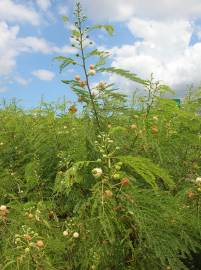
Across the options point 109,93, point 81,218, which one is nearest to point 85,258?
point 81,218

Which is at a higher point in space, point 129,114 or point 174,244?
point 129,114

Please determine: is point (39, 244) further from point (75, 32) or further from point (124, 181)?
point (75, 32)

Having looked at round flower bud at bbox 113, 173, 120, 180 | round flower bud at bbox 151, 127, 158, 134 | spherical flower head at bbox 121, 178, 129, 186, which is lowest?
spherical flower head at bbox 121, 178, 129, 186

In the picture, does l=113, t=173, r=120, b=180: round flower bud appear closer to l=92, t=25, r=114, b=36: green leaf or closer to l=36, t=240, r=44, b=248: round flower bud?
l=36, t=240, r=44, b=248: round flower bud

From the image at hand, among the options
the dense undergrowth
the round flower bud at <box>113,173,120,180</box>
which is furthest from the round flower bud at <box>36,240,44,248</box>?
the round flower bud at <box>113,173,120,180</box>

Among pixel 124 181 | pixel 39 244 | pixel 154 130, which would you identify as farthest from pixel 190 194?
pixel 39 244

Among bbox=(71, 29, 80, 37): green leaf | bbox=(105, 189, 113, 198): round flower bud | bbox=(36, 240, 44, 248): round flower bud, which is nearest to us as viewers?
bbox=(105, 189, 113, 198): round flower bud

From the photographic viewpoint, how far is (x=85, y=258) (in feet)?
12.8

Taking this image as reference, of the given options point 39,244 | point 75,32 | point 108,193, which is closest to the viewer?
point 108,193

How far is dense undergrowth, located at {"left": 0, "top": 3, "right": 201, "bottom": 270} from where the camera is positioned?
11.8ft

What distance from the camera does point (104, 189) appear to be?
3539mm

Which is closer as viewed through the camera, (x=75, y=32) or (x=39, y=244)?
(x=39, y=244)

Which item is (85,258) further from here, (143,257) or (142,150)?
(142,150)

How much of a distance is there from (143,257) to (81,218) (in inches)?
21.3
